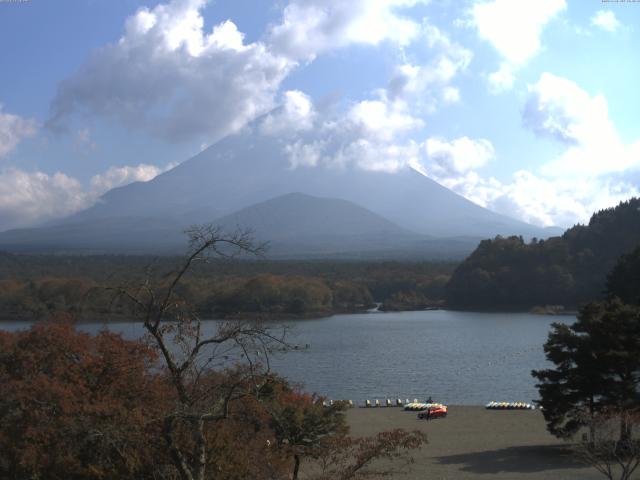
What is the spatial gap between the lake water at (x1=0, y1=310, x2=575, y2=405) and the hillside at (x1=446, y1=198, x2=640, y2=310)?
779cm

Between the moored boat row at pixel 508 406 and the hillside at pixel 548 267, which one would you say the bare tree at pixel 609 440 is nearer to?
the moored boat row at pixel 508 406

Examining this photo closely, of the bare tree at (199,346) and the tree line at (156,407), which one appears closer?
the bare tree at (199,346)

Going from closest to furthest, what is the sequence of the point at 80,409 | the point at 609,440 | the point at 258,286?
the point at 80,409
the point at 609,440
the point at 258,286

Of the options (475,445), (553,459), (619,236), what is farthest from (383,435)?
(619,236)

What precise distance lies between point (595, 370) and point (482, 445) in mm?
2765

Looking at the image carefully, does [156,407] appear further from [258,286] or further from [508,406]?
[258,286]

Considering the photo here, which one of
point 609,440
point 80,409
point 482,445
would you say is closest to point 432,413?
point 482,445

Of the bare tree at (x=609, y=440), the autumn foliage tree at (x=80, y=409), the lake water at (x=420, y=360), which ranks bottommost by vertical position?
the lake water at (x=420, y=360)

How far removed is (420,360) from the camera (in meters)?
25.5

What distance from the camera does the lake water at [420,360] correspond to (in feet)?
65.4

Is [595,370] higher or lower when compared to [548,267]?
lower

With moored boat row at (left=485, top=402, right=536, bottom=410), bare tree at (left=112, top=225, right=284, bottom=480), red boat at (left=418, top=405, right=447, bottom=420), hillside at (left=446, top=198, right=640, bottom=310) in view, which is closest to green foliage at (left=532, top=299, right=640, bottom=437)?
red boat at (left=418, top=405, right=447, bottom=420)

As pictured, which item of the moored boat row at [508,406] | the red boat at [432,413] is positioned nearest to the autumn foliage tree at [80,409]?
the red boat at [432,413]

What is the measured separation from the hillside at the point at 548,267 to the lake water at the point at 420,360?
307 inches
